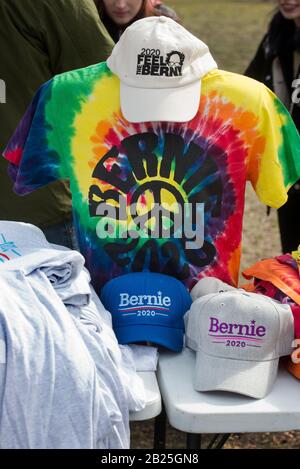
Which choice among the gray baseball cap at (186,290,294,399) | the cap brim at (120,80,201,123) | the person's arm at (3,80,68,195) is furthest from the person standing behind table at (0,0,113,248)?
the gray baseball cap at (186,290,294,399)

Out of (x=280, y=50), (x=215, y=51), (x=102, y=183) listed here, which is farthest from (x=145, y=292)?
Answer: (x=215, y=51)

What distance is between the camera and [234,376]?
5.90ft

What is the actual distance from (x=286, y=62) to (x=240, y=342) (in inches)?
66.3

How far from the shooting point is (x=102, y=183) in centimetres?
210

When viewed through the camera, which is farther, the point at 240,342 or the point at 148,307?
the point at 148,307

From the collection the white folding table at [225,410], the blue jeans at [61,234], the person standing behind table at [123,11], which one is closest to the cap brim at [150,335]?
the white folding table at [225,410]

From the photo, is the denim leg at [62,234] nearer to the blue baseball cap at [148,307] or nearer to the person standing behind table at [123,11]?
the blue baseball cap at [148,307]

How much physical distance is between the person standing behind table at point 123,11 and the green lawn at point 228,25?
18.5ft

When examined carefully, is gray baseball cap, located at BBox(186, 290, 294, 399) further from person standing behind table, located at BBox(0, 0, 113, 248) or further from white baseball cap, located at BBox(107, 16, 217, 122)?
person standing behind table, located at BBox(0, 0, 113, 248)

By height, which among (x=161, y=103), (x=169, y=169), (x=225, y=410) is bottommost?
(x=225, y=410)

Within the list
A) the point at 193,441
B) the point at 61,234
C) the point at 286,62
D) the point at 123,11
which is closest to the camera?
the point at 193,441

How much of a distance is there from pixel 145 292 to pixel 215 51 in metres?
7.97

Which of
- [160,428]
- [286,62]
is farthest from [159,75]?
[286,62]

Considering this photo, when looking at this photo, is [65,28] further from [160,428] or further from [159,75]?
[160,428]
